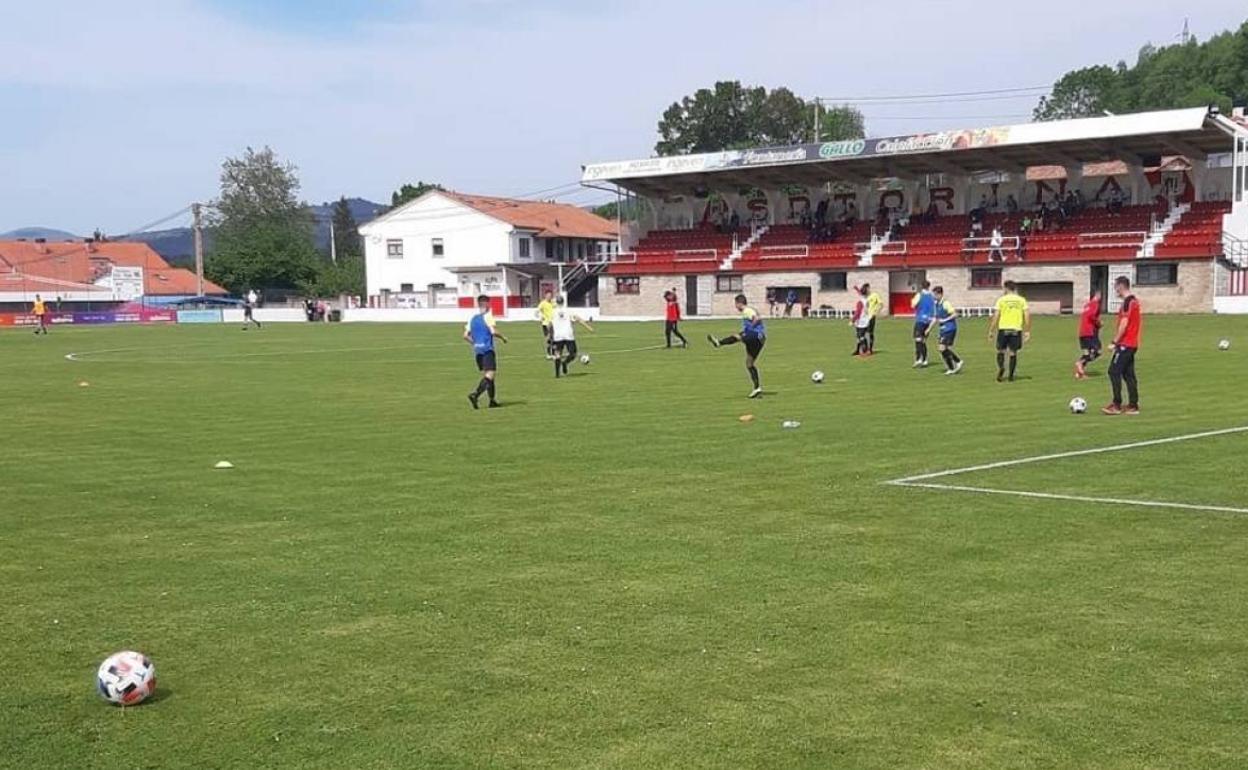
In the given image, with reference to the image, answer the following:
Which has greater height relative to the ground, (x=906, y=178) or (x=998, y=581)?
(x=906, y=178)

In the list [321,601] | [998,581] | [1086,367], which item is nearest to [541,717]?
[321,601]

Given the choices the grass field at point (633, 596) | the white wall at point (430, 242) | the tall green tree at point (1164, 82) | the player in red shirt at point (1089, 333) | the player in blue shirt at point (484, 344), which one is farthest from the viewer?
the tall green tree at point (1164, 82)

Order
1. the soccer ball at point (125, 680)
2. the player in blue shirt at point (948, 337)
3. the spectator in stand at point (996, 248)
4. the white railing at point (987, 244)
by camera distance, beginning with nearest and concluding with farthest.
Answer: the soccer ball at point (125, 680) < the player in blue shirt at point (948, 337) < the spectator in stand at point (996, 248) < the white railing at point (987, 244)

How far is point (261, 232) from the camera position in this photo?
100375mm

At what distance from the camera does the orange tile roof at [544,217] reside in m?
84.2

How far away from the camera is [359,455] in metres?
13.9

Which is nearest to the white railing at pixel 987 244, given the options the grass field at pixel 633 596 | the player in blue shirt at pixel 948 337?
the player in blue shirt at pixel 948 337

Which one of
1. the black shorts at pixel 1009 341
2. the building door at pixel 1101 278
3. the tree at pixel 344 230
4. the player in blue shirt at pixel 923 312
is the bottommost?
the black shorts at pixel 1009 341

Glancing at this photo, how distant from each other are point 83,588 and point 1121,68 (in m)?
137

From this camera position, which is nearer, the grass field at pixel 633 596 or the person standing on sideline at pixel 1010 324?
the grass field at pixel 633 596

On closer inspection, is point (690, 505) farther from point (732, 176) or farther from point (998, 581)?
point (732, 176)

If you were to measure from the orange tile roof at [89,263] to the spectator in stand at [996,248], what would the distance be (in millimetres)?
64302

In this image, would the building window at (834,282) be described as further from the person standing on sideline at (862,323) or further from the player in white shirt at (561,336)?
the player in white shirt at (561,336)

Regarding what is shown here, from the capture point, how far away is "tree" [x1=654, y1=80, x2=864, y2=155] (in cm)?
11700
